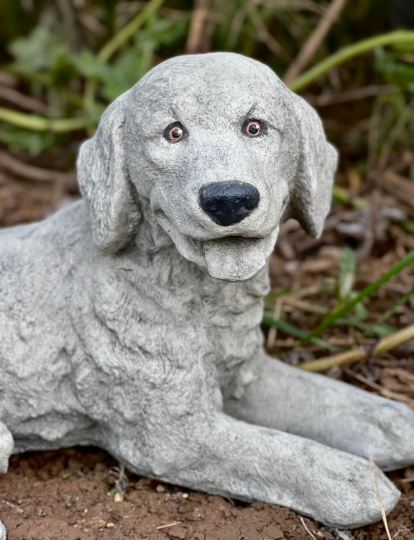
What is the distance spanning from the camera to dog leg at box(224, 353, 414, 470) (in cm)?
177

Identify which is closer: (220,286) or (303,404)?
(220,286)

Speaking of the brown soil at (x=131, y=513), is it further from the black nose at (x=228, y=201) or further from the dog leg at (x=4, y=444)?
the black nose at (x=228, y=201)

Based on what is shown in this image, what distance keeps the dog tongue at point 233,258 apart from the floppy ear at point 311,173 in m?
0.26

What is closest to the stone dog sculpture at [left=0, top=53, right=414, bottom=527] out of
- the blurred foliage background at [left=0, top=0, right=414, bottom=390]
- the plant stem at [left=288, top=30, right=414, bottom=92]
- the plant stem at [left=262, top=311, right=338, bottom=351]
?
the plant stem at [left=262, top=311, right=338, bottom=351]

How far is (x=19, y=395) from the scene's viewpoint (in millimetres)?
1746

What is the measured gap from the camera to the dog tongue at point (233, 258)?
1.45 m

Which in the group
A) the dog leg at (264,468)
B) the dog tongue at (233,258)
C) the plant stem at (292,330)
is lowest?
the plant stem at (292,330)

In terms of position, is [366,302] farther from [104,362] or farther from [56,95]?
[56,95]

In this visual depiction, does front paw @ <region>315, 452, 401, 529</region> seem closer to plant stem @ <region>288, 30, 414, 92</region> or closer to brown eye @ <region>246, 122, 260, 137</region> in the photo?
brown eye @ <region>246, 122, 260, 137</region>

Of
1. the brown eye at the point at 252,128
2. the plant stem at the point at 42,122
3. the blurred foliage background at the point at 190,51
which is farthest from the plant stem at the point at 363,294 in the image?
the plant stem at the point at 42,122

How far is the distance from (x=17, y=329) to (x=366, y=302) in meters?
1.52

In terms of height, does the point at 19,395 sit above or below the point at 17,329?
below

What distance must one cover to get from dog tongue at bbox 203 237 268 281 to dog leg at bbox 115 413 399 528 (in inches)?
17.5

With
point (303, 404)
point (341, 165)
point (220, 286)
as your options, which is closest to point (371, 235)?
point (341, 165)
